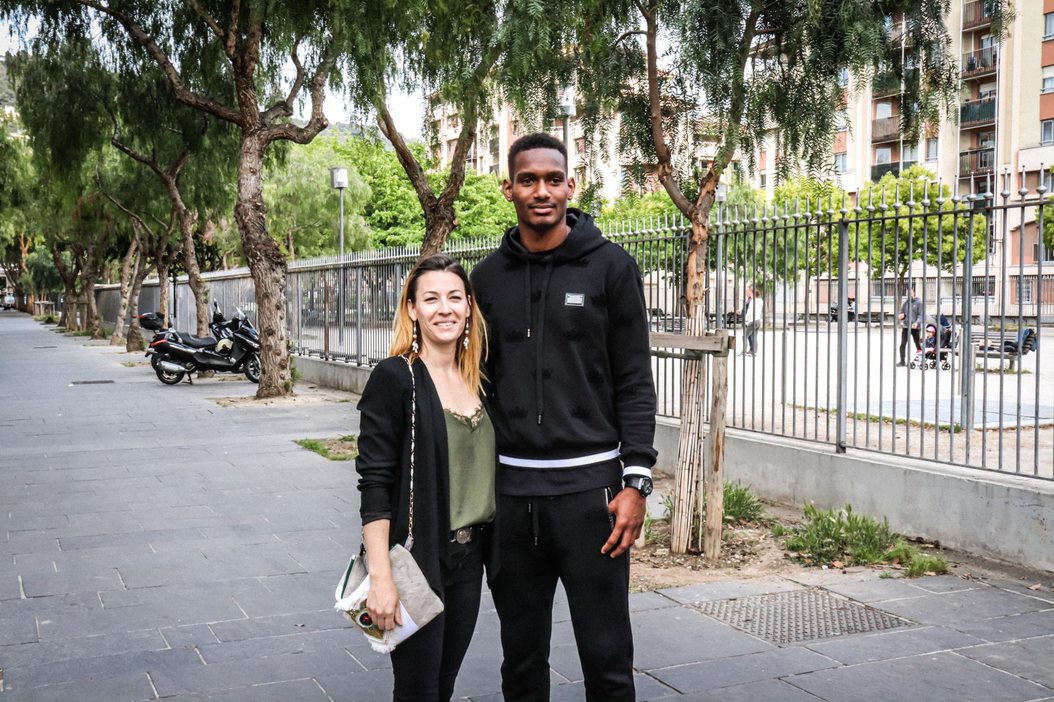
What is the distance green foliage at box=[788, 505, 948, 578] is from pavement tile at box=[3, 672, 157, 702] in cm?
364

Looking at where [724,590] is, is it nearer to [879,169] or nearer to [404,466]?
[404,466]

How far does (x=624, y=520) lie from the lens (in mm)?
2943

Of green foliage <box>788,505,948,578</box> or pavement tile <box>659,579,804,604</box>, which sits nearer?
pavement tile <box>659,579,804,604</box>

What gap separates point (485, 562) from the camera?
3010mm

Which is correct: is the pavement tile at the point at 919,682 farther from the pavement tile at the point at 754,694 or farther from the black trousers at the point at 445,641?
the black trousers at the point at 445,641

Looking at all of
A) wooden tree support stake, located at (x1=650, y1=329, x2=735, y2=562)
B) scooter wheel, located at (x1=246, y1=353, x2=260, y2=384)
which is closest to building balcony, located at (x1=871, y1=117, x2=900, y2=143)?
scooter wheel, located at (x1=246, y1=353, x2=260, y2=384)

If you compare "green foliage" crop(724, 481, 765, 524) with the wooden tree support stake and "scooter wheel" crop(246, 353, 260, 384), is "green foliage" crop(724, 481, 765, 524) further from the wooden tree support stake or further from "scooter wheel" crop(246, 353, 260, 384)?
"scooter wheel" crop(246, 353, 260, 384)

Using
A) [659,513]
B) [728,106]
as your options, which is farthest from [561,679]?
[728,106]

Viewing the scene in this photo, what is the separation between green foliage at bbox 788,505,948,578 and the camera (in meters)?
6.14

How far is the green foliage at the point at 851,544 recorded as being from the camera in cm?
614

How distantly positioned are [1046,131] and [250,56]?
4216cm

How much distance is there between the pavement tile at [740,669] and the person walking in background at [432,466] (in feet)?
5.12

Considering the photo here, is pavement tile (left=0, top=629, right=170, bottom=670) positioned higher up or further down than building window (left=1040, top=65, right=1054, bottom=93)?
further down

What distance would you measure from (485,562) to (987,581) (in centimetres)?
376
